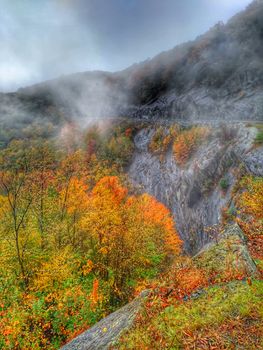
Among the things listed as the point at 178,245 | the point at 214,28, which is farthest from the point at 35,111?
the point at 178,245

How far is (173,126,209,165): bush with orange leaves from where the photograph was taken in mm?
43844

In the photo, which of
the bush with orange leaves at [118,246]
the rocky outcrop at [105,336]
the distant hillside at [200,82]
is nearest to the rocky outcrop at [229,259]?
the rocky outcrop at [105,336]

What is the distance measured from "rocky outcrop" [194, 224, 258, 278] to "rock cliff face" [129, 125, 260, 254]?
14.3 meters

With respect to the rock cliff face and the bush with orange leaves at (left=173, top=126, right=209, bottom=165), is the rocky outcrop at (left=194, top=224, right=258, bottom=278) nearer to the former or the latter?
the rock cliff face

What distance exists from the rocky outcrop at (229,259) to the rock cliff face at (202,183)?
14.3 m

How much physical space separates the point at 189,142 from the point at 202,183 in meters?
11.6

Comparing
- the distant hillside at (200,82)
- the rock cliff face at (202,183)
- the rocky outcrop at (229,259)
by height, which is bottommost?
the rock cliff face at (202,183)

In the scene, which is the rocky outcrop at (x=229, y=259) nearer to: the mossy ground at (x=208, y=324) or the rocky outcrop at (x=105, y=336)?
the mossy ground at (x=208, y=324)

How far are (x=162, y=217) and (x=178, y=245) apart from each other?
20.5 ft

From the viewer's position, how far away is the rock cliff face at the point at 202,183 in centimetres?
3093

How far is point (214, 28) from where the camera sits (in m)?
91.2

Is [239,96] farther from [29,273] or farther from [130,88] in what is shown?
[130,88]

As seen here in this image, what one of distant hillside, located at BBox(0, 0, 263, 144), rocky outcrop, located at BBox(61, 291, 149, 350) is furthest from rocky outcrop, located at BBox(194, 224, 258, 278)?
distant hillside, located at BBox(0, 0, 263, 144)

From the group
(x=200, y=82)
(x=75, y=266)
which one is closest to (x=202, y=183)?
(x=75, y=266)
